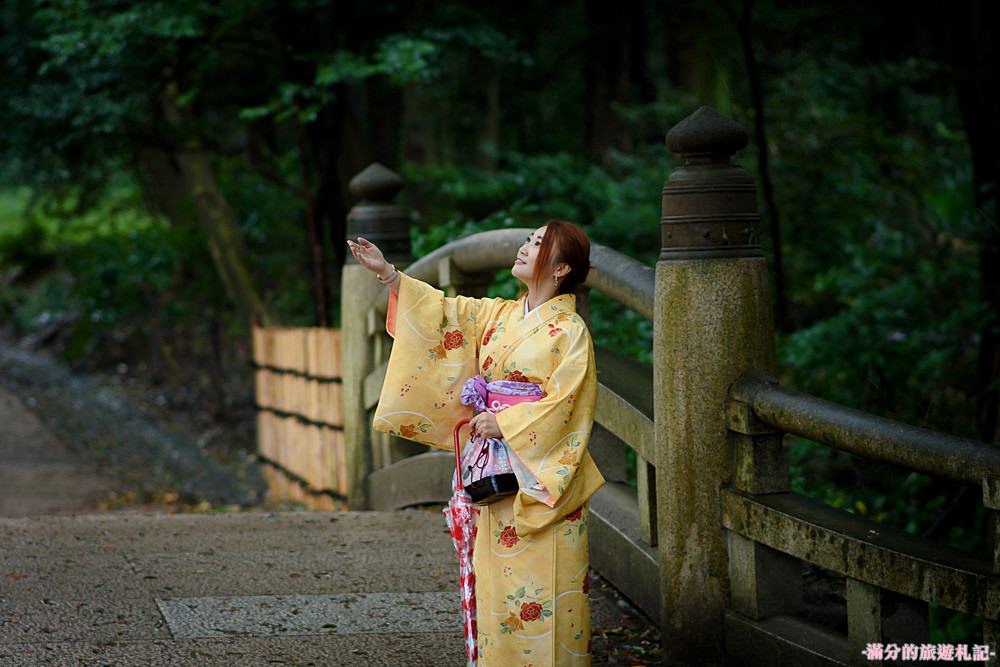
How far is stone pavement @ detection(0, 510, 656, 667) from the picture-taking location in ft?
12.7

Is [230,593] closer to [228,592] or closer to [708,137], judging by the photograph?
[228,592]

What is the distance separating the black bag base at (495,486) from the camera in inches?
131

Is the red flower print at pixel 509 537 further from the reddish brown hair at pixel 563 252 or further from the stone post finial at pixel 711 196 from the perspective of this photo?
the stone post finial at pixel 711 196

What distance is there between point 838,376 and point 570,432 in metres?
6.35

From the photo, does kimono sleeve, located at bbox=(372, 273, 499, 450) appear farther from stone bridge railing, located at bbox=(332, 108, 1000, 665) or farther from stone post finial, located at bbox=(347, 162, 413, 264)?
stone post finial, located at bbox=(347, 162, 413, 264)

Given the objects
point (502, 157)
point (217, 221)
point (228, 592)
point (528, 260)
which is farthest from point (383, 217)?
point (502, 157)

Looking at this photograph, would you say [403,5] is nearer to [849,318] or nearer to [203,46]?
[203,46]

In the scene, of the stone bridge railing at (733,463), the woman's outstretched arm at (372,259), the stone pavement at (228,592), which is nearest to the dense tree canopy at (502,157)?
the stone pavement at (228,592)

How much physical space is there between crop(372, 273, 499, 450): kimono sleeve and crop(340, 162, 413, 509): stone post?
10.3 feet

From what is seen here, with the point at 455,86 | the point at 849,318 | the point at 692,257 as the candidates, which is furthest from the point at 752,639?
the point at 455,86

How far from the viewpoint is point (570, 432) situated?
3.31 metres

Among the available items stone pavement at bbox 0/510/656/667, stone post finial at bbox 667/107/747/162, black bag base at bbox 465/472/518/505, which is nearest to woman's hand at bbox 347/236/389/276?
black bag base at bbox 465/472/518/505

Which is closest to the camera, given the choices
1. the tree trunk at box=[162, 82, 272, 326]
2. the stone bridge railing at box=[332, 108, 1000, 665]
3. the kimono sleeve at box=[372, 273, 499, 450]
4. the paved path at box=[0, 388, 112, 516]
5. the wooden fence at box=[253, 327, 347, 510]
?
the stone bridge railing at box=[332, 108, 1000, 665]

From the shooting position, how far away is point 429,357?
3568mm
